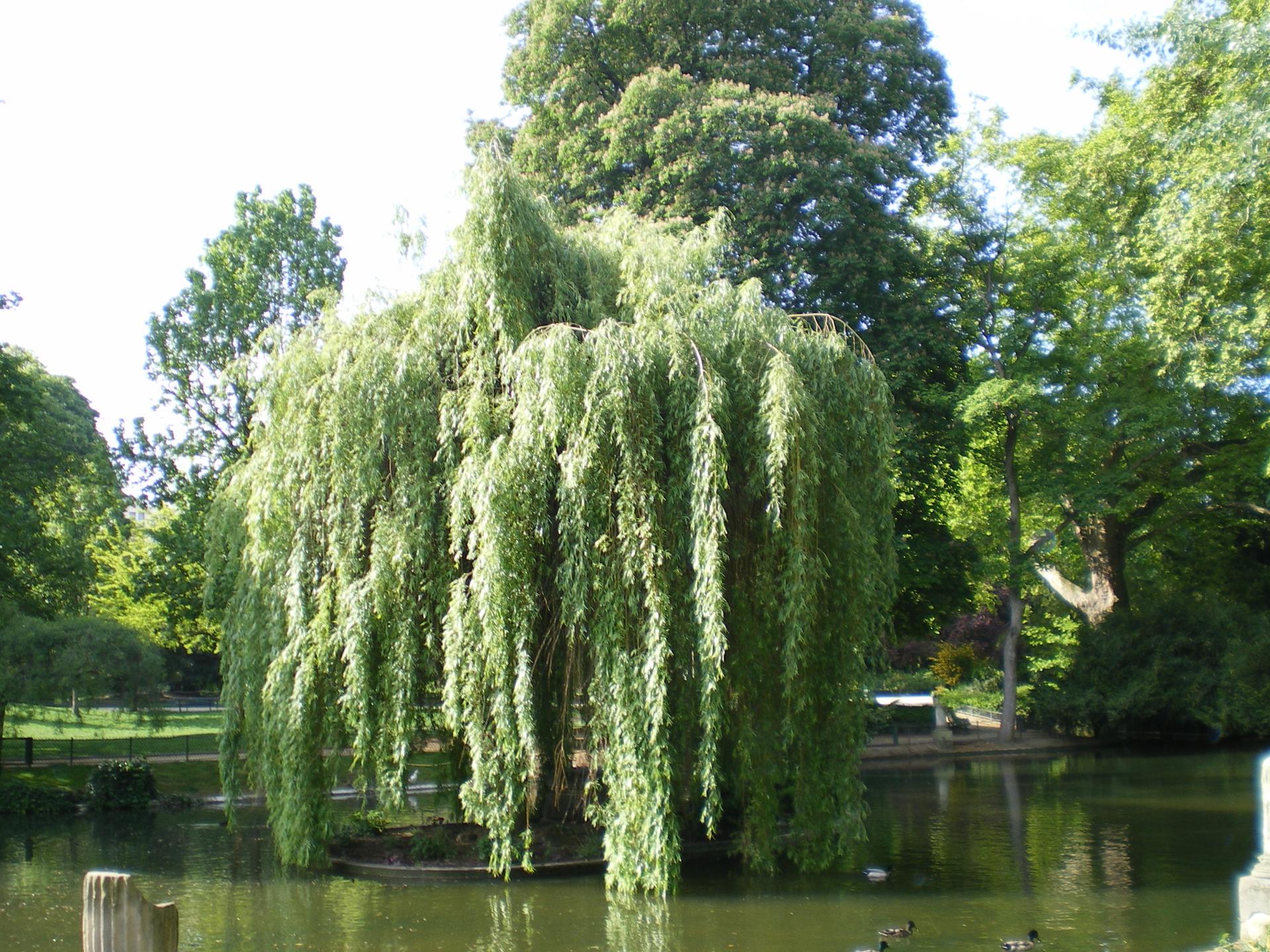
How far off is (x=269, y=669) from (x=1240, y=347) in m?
18.2

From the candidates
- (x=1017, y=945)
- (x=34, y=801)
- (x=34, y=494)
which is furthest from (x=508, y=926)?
(x=34, y=494)

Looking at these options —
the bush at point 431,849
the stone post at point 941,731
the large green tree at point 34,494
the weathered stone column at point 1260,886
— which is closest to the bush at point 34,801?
the large green tree at point 34,494

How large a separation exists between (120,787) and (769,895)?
48.1ft

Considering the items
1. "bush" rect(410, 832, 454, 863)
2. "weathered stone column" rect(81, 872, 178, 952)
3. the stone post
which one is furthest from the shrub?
"weathered stone column" rect(81, 872, 178, 952)

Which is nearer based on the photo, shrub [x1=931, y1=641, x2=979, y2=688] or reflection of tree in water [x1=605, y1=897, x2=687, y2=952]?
reflection of tree in water [x1=605, y1=897, x2=687, y2=952]

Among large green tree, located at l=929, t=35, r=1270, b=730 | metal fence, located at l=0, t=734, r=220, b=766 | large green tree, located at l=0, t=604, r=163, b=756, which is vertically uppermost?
large green tree, located at l=929, t=35, r=1270, b=730

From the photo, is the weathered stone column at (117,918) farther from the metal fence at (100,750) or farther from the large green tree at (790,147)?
the metal fence at (100,750)

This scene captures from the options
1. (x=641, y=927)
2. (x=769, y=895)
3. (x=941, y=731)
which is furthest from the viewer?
(x=941, y=731)

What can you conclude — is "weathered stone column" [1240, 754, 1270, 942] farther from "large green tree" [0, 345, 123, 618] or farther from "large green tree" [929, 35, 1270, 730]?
"large green tree" [0, 345, 123, 618]

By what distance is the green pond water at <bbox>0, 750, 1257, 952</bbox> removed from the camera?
10.2 metres

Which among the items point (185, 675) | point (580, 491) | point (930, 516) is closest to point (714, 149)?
point (930, 516)

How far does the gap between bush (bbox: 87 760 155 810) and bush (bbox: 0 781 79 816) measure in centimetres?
39

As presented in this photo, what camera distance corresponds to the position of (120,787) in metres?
21.3

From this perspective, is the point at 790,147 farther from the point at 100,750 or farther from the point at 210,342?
the point at 100,750
